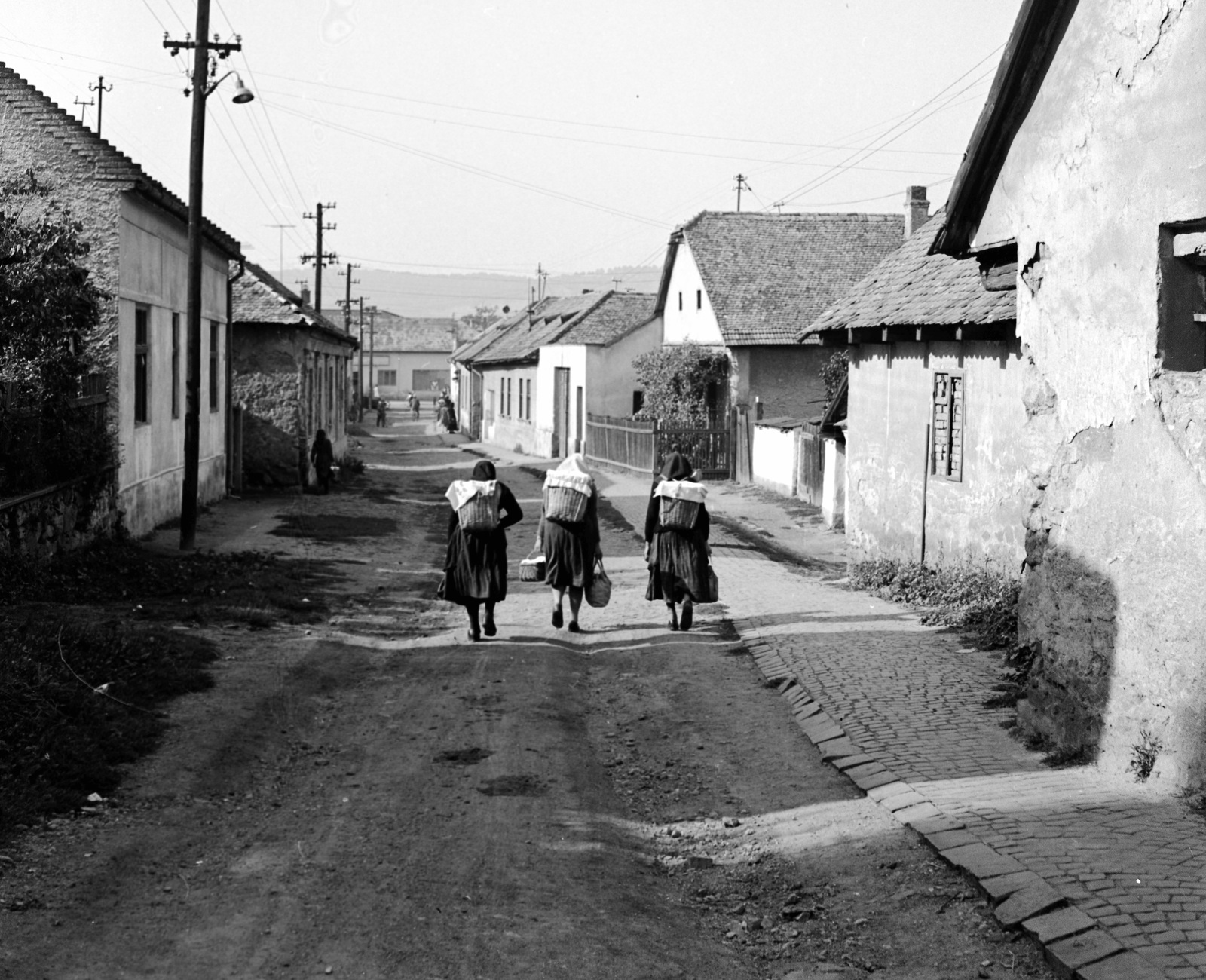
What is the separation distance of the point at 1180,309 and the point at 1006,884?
3.18 meters

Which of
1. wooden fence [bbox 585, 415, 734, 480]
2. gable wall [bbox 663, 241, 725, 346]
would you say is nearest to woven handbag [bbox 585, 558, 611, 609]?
wooden fence [bbox 585, 415, 734, 480]

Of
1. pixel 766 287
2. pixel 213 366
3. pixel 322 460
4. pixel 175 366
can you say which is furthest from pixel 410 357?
pixel 175 366

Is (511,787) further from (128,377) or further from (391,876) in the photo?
(128,377)

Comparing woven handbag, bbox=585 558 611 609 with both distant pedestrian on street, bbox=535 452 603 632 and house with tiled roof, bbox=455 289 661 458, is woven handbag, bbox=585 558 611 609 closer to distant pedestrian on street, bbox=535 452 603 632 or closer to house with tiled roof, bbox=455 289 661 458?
distant pedestrian on street, bbox=535 452 603 632

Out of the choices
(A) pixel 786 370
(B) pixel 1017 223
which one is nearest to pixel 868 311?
(B) pixel 1017 223

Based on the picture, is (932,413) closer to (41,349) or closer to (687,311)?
(41,349)

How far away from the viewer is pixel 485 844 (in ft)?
20.3

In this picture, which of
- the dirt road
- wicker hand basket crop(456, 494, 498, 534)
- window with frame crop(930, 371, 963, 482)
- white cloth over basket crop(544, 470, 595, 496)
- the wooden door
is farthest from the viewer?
the wooden door

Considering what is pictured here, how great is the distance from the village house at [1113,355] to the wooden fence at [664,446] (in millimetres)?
23496

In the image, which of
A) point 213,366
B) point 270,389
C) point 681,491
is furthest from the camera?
point 270,389

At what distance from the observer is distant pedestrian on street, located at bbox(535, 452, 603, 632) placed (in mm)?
11633

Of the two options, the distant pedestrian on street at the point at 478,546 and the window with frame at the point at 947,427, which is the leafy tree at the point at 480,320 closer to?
the window with frame at the point at 947,427

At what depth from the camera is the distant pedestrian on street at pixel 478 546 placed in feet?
36.9

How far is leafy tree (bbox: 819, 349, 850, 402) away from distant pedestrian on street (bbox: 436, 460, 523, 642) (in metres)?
19.9
